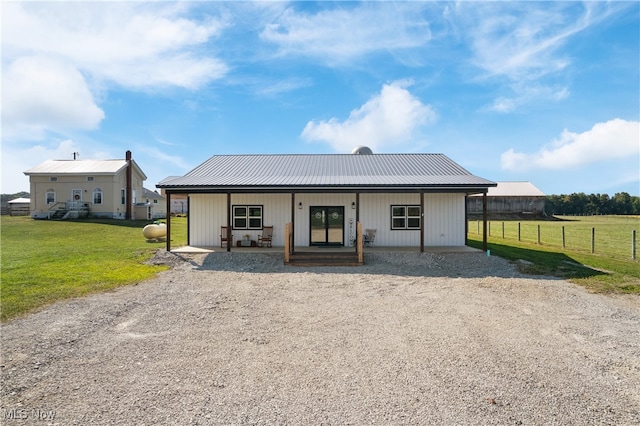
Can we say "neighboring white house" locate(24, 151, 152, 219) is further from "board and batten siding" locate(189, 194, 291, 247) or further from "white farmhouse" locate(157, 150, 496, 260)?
"white farmhouse" locate(157, 150, 496, 260)

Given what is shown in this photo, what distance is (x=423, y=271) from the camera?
11062 millimetres

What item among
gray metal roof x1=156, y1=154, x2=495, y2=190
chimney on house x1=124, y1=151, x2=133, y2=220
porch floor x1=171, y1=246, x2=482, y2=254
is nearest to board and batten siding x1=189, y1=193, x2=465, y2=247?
porch floor x1=171, y1=246, x2=482, y2=254

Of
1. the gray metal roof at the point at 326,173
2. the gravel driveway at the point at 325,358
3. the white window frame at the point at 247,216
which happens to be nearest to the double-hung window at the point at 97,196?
the gray metal roof at the point at 326,173

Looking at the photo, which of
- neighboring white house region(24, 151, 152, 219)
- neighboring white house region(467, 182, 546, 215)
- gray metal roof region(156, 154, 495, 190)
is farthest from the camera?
neighboring white house region(467, 182, 546, 215)

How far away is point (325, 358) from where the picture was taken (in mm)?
4699

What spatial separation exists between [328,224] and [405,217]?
3384mm

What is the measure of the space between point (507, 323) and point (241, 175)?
11.9 metres

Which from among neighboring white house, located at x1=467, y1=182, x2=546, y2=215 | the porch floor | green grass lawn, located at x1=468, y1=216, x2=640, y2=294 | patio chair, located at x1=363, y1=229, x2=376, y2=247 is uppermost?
neighboring white house, located at x1=467, y1=182, x2=546, y2=215

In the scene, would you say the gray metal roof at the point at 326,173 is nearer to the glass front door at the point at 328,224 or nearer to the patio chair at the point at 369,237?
the glass front door at the point at 328,224

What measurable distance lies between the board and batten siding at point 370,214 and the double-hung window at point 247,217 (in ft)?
0.72

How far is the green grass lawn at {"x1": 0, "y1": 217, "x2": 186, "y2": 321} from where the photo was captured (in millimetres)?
7449

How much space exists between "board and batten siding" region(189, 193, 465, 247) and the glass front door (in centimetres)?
19

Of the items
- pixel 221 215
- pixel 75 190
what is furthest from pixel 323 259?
pixel 75 190

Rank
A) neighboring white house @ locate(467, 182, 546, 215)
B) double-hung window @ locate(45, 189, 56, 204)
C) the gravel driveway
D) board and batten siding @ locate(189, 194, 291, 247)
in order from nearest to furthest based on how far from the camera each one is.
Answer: the gravel driveway < board and batten siding @ locate(189, 194, 291, 247) < double-hung window @ locate(45, 189, 56, 204) < neighboring white house @ locate(467, 182, 546, 215)
